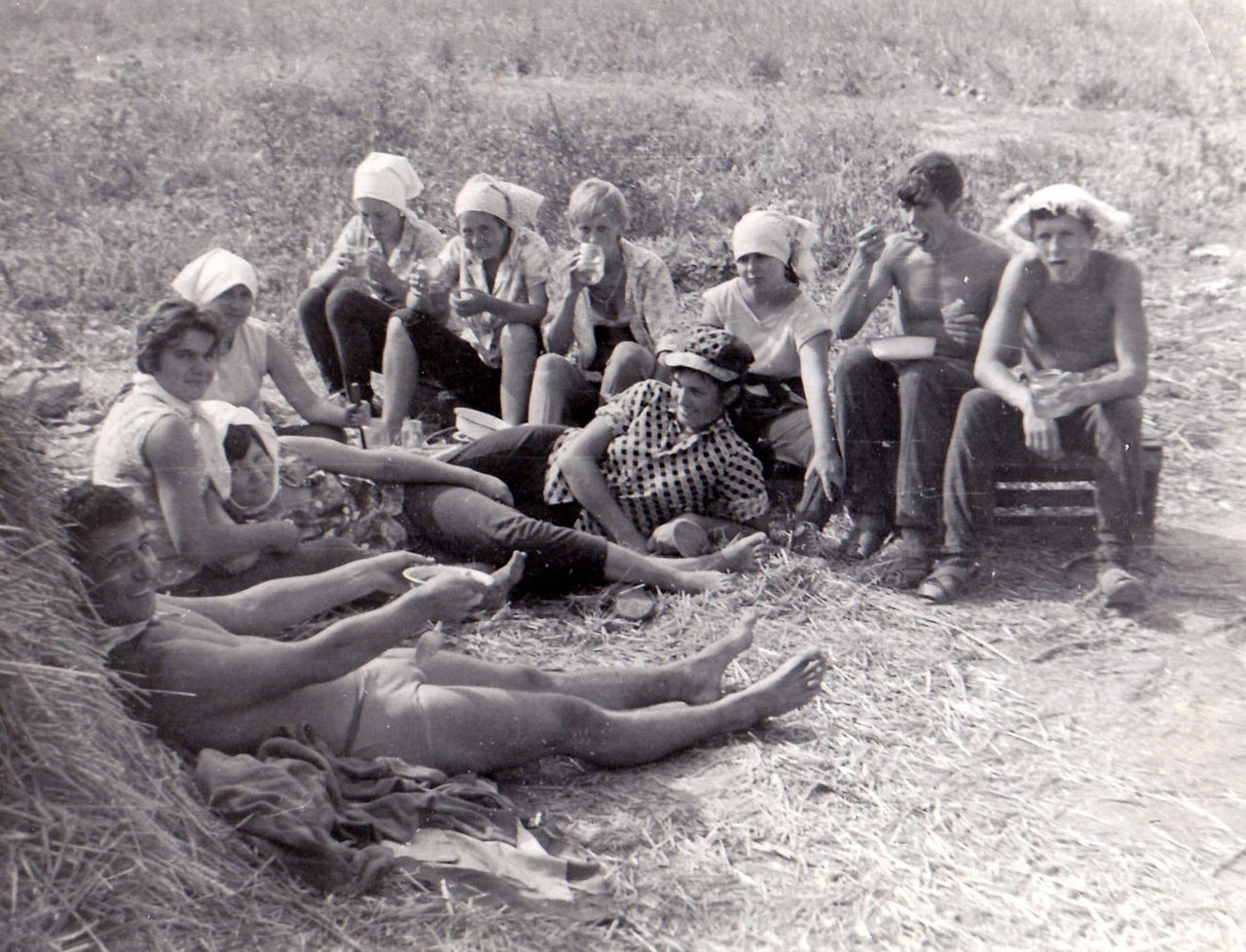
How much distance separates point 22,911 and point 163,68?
8.06m

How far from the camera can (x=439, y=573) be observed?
2598 mm

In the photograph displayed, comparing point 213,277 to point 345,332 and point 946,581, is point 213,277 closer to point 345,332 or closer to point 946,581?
point 345,332

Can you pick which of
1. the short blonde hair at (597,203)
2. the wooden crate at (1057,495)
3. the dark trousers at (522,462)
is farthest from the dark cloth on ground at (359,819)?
the short blonde hair at (597,203)

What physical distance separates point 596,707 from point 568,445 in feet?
5.12

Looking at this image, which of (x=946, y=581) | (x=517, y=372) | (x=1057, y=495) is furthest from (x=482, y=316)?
(x=1057, y=495)

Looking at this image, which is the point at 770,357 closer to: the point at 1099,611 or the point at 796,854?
the point at 1099,611

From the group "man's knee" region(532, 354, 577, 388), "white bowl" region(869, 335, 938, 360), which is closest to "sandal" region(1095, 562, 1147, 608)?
"white bowl" region(869, 335, 938, 360)

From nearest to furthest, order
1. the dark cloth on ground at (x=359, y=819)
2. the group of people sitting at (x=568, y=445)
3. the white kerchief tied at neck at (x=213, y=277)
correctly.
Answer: the dark cloth on ground at (x=359, y=819)
the group of people sitting at (x=568, y=445)
the white kerchief tied at neck at (x=213, y=277)

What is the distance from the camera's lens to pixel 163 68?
868 cm

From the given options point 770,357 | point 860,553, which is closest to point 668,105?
point 770,357

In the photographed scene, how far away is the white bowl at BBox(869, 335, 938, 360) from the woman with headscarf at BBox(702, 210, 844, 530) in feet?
0.88

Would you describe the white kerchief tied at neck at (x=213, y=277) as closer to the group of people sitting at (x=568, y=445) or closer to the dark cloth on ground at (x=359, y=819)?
the group of people sitting at (x=568, y=445)

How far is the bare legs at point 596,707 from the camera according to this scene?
8.90 ft

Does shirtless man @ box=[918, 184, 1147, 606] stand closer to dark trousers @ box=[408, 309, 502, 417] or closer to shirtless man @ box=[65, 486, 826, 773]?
shirtless man @ box=[65, 486, 826, 773]
